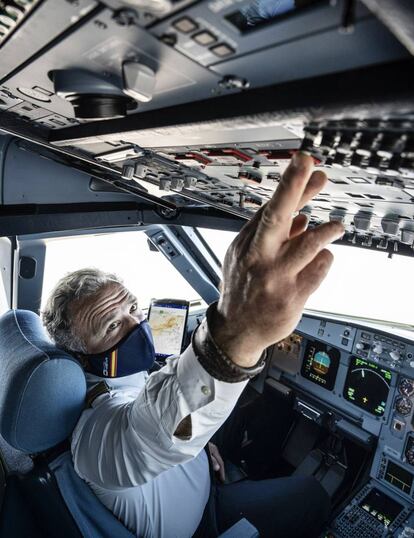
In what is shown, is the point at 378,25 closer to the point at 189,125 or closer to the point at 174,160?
the point at 189,125

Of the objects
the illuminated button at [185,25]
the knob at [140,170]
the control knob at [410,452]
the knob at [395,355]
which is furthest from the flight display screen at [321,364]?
the illuminated button at [185,25]

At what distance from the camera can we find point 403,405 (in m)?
2.69

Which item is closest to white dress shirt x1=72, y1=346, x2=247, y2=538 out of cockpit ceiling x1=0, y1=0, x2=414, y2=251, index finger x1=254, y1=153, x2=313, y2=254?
index finger x1=254, y1=153, x2=313, y2=254

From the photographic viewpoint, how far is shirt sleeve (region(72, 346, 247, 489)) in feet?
3.38

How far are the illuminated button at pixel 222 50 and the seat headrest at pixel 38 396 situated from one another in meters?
1.19

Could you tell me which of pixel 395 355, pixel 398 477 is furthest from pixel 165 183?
pixel 398 477

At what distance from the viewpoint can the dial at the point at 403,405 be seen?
266cm

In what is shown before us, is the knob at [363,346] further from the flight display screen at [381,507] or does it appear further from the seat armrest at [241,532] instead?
the seat armrest at [241,532]

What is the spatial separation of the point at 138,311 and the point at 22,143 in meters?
1.22

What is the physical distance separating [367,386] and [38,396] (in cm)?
230

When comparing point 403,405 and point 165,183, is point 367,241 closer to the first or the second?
point 403,405

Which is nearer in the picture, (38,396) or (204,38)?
(204,38)

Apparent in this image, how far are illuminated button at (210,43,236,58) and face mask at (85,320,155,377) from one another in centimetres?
145

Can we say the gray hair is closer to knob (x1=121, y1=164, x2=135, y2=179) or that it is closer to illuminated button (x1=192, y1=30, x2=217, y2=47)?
knob (x1=121, y1=164, x2=135, y2=179)
